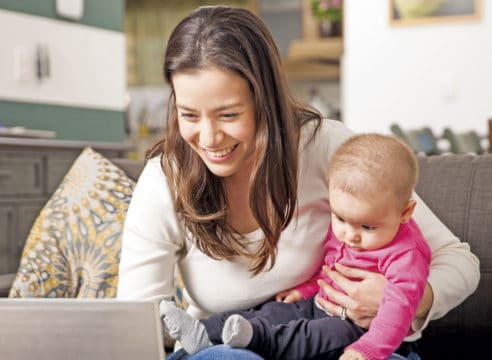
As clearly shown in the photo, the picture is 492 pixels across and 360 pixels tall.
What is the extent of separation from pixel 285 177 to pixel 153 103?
7198mm

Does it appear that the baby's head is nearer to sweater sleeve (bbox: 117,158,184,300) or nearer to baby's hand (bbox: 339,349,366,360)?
baby's hand (bbox: 339,349,366,360)

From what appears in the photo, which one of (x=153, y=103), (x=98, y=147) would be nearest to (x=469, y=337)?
(x=98, y=147)

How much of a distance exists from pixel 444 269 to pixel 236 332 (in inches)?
16.9

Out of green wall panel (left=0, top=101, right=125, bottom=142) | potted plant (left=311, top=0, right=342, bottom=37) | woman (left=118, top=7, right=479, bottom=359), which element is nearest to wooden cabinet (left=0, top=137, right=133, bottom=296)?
green wall panel (left=0, top=101, right=125, bottom=142)

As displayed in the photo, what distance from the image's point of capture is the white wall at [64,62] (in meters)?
4.13

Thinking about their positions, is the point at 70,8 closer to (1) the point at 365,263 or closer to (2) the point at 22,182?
(2) the point at 22,182

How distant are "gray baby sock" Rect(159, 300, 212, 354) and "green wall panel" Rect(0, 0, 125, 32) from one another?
10.5ft

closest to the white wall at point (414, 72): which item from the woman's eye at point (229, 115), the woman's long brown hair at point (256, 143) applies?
the woman's long brown hair at point (256, 143)

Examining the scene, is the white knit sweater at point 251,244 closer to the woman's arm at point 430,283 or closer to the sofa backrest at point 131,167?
the woman's arm at point 430,283

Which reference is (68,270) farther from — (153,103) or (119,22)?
(153,103)

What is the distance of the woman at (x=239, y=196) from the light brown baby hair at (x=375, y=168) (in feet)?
0.40

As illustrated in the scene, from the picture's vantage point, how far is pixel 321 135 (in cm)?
151

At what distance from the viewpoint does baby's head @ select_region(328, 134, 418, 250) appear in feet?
4.24

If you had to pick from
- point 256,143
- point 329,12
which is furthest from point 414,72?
point 256,143
